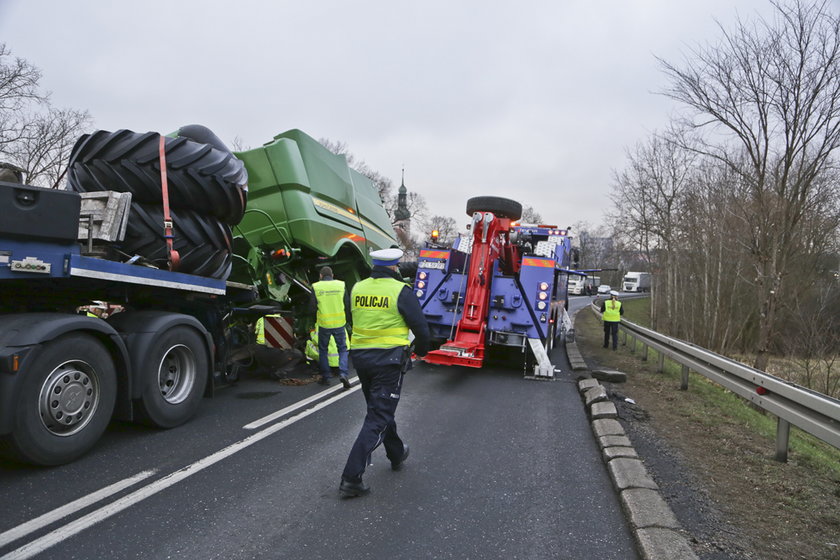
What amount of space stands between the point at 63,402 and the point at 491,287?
6.34m

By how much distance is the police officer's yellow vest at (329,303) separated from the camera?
7234 millimetres

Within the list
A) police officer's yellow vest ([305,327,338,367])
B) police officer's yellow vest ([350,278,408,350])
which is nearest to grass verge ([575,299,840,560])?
police officer's yellow vest ([350,278,408,350])

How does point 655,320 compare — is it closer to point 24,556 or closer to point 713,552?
point 713,552

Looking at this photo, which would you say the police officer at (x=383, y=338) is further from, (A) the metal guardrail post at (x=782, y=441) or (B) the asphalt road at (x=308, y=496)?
(A) the metal guardrail post at (x=782, y=441)

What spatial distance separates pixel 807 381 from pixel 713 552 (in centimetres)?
1137

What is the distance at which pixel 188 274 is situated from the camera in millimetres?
5102

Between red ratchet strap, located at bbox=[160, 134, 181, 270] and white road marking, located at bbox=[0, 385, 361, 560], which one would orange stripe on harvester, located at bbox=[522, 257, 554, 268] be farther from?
red ratchet strap, located at bbox=[160, 134, 181, 270]

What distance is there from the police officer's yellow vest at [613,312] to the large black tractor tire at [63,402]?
12.1 meters

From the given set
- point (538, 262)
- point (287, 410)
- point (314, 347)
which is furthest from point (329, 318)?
point (538, 262)

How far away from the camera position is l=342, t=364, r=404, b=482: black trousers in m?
3.55

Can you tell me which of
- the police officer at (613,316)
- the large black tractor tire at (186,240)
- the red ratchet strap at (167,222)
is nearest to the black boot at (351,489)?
the red ratchet strap at (167,222)

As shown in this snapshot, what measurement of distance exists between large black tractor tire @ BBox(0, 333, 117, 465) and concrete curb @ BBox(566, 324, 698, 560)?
3.74 meters

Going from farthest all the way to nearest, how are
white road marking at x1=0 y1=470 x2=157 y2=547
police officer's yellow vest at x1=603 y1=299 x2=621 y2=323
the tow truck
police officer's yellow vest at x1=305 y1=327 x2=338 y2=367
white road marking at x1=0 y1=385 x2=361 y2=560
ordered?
police officer's yellow vest at x1=603 y1=299 x2=621 y2=323 → the tow truck → police officer's yellow vest at x1=305 y1=327 x2=338 y2=367 → white road marking at x1=0 y1=470 x2=157 y2=547 → white road marking at x1=0 y1=385 x2=361 y2=560

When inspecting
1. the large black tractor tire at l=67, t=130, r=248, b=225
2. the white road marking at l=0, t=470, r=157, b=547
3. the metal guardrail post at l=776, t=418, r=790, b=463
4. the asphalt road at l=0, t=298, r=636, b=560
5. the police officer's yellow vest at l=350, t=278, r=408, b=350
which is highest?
the large black tractor tire at l=67, t=130, r=248, b=225
